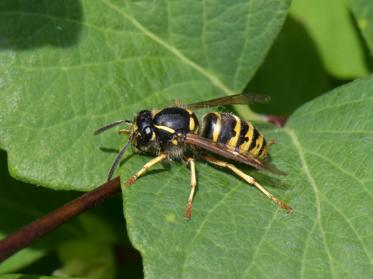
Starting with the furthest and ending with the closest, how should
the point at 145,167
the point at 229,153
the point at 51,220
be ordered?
the point at 229,153 → the point at 145,167 → the point at 51,220

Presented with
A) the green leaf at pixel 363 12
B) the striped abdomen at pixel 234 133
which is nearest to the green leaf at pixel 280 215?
the striped abdomen at pixel 234 133

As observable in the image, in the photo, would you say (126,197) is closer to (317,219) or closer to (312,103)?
(317,219)

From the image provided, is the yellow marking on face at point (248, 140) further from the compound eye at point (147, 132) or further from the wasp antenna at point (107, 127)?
the wasp antenna at point (107, 127)

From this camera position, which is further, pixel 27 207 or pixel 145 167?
pixel 27 207

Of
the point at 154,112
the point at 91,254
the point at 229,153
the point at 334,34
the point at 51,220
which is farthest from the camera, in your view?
the point at 334,34

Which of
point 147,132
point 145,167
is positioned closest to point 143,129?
point 147,132

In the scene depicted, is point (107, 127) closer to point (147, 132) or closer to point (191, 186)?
point (147, 132)
